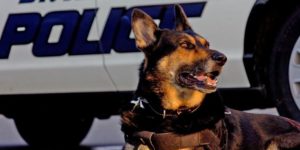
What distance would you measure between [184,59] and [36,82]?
214cm

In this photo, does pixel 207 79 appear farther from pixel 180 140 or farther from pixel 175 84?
pixel 180 140

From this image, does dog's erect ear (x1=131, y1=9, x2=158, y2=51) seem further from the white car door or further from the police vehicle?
the white car door

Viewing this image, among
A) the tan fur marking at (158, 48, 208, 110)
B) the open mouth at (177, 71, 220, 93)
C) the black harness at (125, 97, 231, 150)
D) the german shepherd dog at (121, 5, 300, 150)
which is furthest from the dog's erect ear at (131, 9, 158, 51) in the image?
the black harness at (125, 97, 231, 150)

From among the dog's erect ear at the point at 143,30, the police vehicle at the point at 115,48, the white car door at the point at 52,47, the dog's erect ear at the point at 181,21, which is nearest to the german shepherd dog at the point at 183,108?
the dog's erect ear at the point at 143,30

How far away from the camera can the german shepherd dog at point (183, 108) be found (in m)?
4.48

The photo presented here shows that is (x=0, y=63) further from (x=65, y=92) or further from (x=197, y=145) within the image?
(x=197, y=145)

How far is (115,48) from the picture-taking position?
633 centimetres

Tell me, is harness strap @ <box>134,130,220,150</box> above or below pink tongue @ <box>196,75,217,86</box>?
below

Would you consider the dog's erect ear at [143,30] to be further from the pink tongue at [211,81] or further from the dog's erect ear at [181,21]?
the pink tongue at [211,81]

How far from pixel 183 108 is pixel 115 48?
1.80 metres

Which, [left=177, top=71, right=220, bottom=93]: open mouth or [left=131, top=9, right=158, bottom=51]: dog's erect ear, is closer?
[left=177, top=71, right=220, bottom=93]: open mouth

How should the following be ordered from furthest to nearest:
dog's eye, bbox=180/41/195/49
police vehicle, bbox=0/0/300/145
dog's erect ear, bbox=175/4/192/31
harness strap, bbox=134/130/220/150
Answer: police vehicle, bbox=0/0/300/145 < dog's erect ear, bbox=175/4/192/31 < dog's eye, bbox=180/41/195/49 < harness strap, bbox=134/130/220/150

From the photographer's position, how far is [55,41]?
645 centimetres

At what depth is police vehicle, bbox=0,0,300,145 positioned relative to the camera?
6113mm
